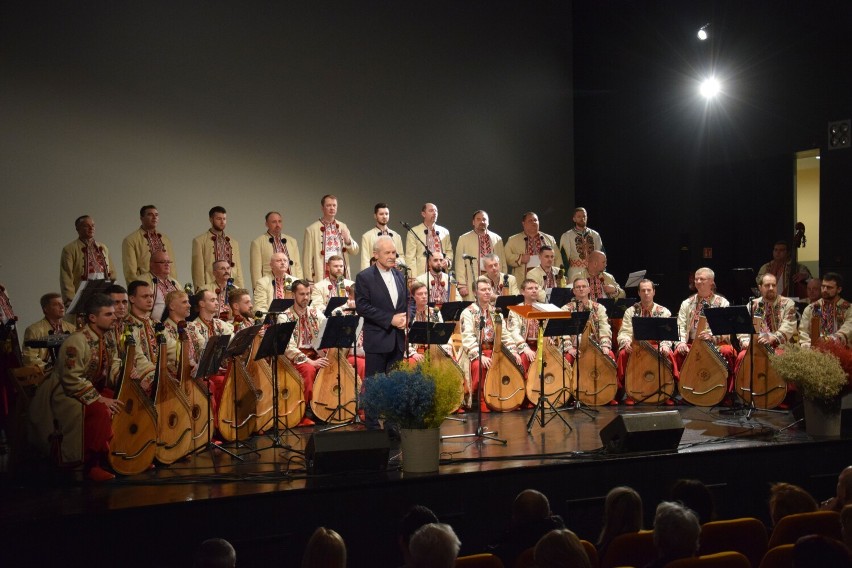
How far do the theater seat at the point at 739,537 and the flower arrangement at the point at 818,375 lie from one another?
10.6 feet

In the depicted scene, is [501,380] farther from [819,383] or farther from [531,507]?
[531,507]

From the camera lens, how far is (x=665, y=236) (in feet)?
41.6

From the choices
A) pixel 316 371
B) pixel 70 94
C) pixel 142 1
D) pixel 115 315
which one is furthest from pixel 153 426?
pixel 142 1

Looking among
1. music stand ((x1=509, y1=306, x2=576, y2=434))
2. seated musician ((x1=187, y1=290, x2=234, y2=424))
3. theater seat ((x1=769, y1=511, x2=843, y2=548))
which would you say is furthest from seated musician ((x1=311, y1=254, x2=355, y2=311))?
theater seat ((x1=769, y1=511, x2=843, y2=548))

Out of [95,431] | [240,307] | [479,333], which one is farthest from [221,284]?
[95,431]

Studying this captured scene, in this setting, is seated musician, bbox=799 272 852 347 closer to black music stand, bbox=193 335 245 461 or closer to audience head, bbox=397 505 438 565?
black music stand, bbox=193 335 245 461

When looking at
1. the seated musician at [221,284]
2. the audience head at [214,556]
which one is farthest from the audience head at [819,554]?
the seated musician at [221,284]

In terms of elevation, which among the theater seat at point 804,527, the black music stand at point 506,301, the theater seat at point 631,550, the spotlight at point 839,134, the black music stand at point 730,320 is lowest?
the theater seat at point 631,550

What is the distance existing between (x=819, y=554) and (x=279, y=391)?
5394 mm

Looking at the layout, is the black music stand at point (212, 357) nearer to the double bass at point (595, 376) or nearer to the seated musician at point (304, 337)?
the seated musician at point (304, 337)

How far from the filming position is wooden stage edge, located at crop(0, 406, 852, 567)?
15.8 feet

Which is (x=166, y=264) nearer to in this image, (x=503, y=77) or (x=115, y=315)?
(x=115, y=315)

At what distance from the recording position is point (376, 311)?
6.82 metres

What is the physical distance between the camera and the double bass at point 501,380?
8.53 m
